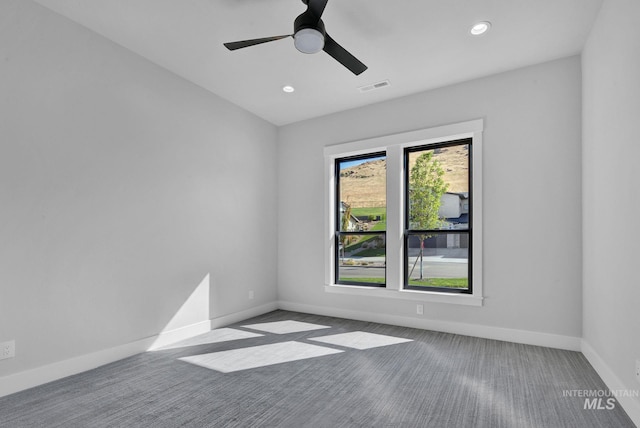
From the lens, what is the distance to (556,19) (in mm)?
2688

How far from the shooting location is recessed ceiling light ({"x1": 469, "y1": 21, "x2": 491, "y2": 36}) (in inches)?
108

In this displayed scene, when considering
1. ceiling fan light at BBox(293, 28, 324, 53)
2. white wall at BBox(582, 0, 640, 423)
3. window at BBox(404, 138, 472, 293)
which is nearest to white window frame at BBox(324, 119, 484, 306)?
Result: window at BBox(404, 138, 472, 293)

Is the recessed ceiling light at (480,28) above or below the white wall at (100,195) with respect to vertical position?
above

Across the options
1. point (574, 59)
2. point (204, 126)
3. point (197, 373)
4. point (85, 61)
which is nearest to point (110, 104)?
point (85, 61)

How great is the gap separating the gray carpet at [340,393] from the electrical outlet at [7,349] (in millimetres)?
280

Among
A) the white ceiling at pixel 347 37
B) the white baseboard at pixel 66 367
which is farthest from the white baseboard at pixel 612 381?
the white baseboard at pixel 66 367

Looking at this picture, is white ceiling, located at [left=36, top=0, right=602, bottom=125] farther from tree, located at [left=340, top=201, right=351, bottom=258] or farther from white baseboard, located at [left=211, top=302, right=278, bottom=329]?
white baseboard, located at [left=211, top=302, right=278, bottom=329]

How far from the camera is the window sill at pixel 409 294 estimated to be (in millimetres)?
3654

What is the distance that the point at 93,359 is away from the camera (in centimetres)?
279

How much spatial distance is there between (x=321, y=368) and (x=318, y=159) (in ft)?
9.67

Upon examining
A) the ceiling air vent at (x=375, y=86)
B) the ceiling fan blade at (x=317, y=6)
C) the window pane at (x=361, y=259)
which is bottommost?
the window pane at (x=361, y=259)

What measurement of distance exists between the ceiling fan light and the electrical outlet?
3026 millimetres

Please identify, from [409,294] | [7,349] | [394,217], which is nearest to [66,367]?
[7,349]

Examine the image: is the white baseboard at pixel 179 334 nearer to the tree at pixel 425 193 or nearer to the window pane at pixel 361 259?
the window pane at pixel 361 259
